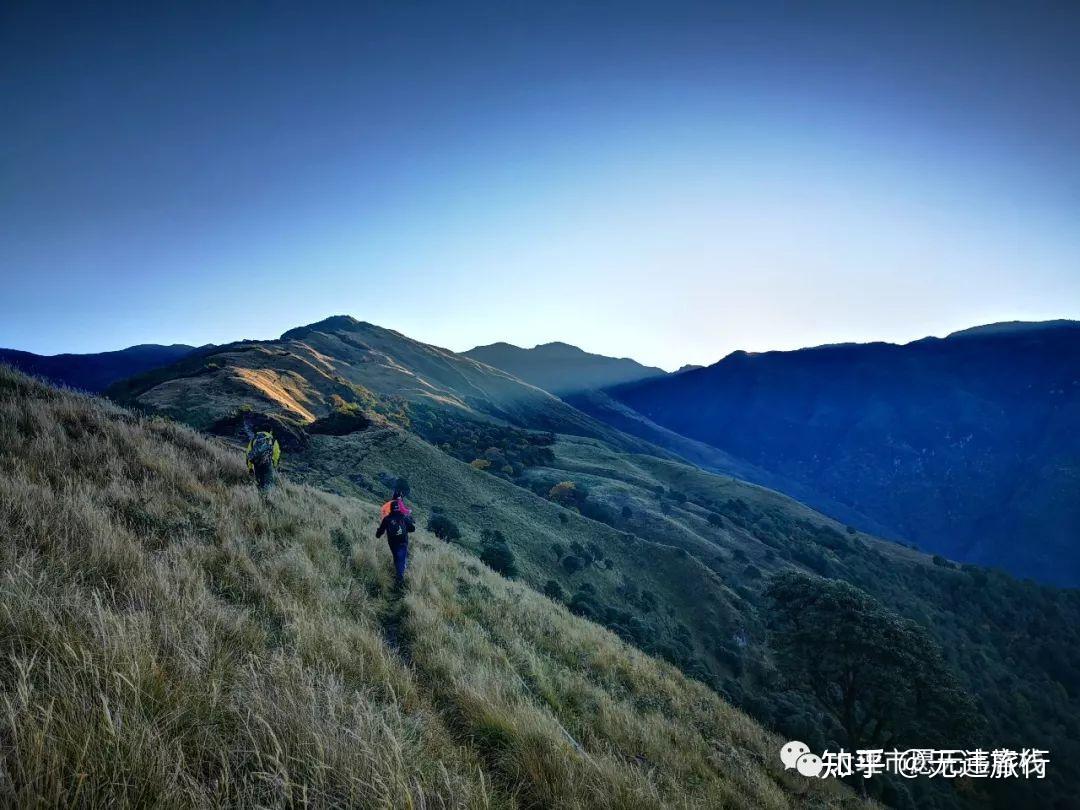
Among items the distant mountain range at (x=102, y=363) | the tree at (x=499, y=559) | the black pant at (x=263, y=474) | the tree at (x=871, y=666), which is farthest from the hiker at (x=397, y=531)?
the distant mountain range at (x=102, y=363)

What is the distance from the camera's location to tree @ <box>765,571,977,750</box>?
1819cm

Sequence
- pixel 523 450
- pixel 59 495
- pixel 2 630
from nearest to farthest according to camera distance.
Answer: pixel 2 630 < pixel 59 495 < pixel 523 450

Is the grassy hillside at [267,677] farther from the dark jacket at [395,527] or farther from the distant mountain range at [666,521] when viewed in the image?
the distant mountain range at [666,521]

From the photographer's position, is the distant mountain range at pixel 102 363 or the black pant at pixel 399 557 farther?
the distant mountain range at pixel 102 363

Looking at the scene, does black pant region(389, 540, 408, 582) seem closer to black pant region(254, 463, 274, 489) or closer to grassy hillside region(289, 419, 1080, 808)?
black pant region(254, 463, 274, 489)

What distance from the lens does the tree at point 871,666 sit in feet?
59.7

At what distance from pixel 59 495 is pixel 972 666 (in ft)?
228

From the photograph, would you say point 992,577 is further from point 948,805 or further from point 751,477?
point 751,477

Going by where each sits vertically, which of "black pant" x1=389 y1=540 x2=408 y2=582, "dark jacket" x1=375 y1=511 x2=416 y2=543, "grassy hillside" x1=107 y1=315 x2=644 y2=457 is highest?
"grassy hillside" x1=107 y1=315 x2=644 y2=457

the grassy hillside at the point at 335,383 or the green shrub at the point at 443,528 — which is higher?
the grassy hillside at the point at 335,383

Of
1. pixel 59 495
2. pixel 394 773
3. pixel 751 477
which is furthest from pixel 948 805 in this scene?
pixel 751 477

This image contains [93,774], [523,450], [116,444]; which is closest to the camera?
[93,774]

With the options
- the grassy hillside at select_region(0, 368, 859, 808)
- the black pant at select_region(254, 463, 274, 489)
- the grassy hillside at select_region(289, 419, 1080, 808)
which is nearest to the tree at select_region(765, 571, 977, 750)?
the grassy hillside at select_region(289, 419, 1080, 808)

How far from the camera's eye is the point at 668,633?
99.9ft
